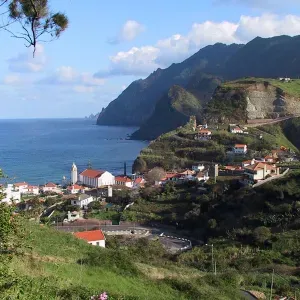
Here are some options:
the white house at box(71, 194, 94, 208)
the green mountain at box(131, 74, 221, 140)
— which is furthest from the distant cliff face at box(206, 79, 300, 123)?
the white house at box(71, 194, 94, 208)

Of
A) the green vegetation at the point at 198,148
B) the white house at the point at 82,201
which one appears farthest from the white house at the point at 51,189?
the green vegetation at the point at 198,148

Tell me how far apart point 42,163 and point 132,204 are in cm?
3946

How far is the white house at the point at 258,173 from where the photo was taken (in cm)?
3788

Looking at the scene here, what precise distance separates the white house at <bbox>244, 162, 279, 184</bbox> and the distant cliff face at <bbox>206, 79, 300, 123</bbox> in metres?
34.1

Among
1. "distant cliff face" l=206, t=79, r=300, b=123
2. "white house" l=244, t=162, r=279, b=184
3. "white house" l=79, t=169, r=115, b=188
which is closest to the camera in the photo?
"white house" l=244, t=162, r=279, b=184

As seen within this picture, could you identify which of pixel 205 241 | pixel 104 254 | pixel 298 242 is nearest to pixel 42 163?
pixel 205 241

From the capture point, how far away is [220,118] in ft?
242

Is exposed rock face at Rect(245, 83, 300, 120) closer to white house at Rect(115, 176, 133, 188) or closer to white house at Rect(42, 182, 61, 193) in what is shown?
white house at Rect(115, 176, 133, 188)

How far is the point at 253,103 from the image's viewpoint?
7512cm

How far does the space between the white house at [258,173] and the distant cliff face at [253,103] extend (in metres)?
34.1

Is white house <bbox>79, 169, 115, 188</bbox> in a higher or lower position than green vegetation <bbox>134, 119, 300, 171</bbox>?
lower

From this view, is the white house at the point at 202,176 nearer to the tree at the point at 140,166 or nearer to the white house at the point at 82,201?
the white house at the point at 82,201

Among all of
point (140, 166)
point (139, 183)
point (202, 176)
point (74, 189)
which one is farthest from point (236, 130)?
point (74, 189)

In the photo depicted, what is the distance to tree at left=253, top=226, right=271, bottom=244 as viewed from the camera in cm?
2564
